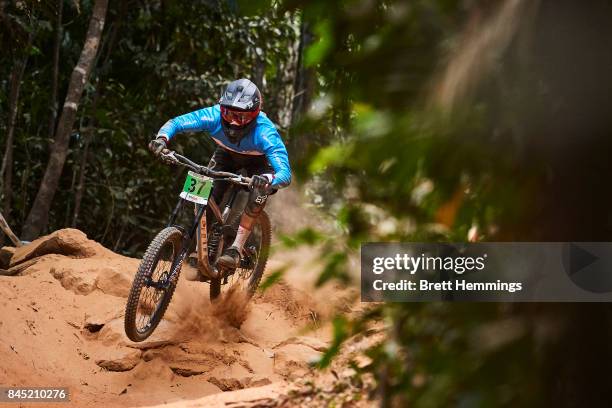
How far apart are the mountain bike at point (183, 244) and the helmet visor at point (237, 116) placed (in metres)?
0.49

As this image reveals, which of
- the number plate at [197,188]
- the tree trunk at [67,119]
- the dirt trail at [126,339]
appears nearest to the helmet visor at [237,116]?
the number plate at [197,188]

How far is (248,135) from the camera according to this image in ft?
21.8

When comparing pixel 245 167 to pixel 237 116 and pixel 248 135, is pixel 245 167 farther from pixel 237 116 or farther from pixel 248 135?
pixel 237 116

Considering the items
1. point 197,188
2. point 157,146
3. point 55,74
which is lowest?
point 197,188

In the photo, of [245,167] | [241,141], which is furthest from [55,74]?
[241,141]

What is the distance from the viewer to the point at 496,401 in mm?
1590

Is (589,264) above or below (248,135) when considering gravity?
below

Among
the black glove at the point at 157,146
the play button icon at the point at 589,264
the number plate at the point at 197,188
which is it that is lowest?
the play button icon at the point at 589,264

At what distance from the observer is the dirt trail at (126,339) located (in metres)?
6.07

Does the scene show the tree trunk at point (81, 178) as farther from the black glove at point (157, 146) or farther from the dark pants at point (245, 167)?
the black glove at point (157, 146)

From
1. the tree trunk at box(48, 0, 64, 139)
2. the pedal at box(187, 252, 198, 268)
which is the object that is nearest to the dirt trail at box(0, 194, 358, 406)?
the pedal at box(187, 252, 198, 268)

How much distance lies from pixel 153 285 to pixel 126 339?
0.82 metres

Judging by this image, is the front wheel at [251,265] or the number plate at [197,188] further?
the front wheel at [251,265]

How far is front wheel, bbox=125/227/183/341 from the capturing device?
235 inches
